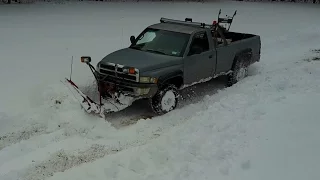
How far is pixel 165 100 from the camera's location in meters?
8.51

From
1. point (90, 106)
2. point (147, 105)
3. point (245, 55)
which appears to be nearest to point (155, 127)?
point (90, 106)

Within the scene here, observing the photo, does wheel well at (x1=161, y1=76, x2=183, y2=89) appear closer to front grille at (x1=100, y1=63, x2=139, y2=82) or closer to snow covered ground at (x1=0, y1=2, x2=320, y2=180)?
snow covered ground at (x1=0, y1=2, x2=320, y2=180)

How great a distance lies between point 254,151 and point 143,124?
251 cm

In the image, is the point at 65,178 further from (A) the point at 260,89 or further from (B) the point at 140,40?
(A) the point at 260,89

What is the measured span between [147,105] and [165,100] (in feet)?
2.73

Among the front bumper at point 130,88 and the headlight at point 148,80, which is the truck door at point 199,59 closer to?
the headlight at point 148,80

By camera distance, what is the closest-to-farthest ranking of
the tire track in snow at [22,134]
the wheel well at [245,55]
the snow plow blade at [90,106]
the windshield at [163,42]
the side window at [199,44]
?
the tire track in snow at [22,134] → the snow plow blade at [90,106] → the windshield at [163,42] → the side window at [199,44] → the wheel well at [245,55]

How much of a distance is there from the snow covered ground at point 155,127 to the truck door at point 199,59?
0.59 meters

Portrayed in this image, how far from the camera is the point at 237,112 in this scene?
25.8 feet

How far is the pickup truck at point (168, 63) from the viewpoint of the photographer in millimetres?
8141

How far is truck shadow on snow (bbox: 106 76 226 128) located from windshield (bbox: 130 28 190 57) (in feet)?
4.07

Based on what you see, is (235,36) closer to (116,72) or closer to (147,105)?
(147,105)

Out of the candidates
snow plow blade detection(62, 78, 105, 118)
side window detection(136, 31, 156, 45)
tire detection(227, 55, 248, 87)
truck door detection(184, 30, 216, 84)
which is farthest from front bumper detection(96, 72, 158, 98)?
tire detection(227, 55, 248, 87)

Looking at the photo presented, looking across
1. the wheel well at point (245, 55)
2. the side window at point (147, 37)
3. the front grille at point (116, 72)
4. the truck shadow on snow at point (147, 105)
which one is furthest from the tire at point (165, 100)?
the wheel well at point (245, 55)
